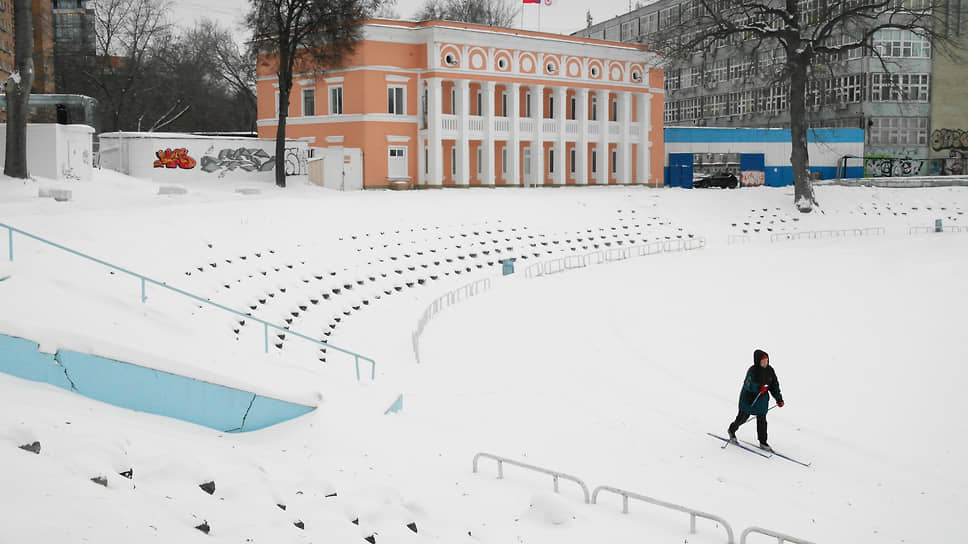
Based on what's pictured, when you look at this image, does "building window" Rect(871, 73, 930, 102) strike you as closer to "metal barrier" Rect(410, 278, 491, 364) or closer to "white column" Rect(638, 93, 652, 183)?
"white column" Rect(638, 93, 652, 183)

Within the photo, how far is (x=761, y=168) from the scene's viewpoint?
225ft

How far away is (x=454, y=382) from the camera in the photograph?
17.7 metres

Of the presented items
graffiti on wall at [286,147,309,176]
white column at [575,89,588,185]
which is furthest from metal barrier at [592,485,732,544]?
white column at [575,89,588,185]

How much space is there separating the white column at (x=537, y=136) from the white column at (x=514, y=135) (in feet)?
3.78

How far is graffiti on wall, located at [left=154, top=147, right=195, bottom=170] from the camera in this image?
3953 cm

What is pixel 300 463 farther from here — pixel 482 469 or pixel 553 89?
pixel 553 89

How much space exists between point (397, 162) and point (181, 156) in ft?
42.3

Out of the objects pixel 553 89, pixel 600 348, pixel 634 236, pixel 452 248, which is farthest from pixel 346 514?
pixel 553 89

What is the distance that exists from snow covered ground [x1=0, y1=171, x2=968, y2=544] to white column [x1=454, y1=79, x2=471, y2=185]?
13.3 metres

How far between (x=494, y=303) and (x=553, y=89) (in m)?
31.6

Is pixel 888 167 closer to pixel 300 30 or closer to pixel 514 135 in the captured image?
pixel 514 135

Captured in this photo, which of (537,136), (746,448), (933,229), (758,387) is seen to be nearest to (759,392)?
(758,387)

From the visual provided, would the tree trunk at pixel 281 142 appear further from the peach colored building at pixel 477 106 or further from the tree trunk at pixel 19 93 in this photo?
the tree trunk at pixel 19 93

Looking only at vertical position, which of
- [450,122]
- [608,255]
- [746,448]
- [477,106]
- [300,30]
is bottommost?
[746,448]
